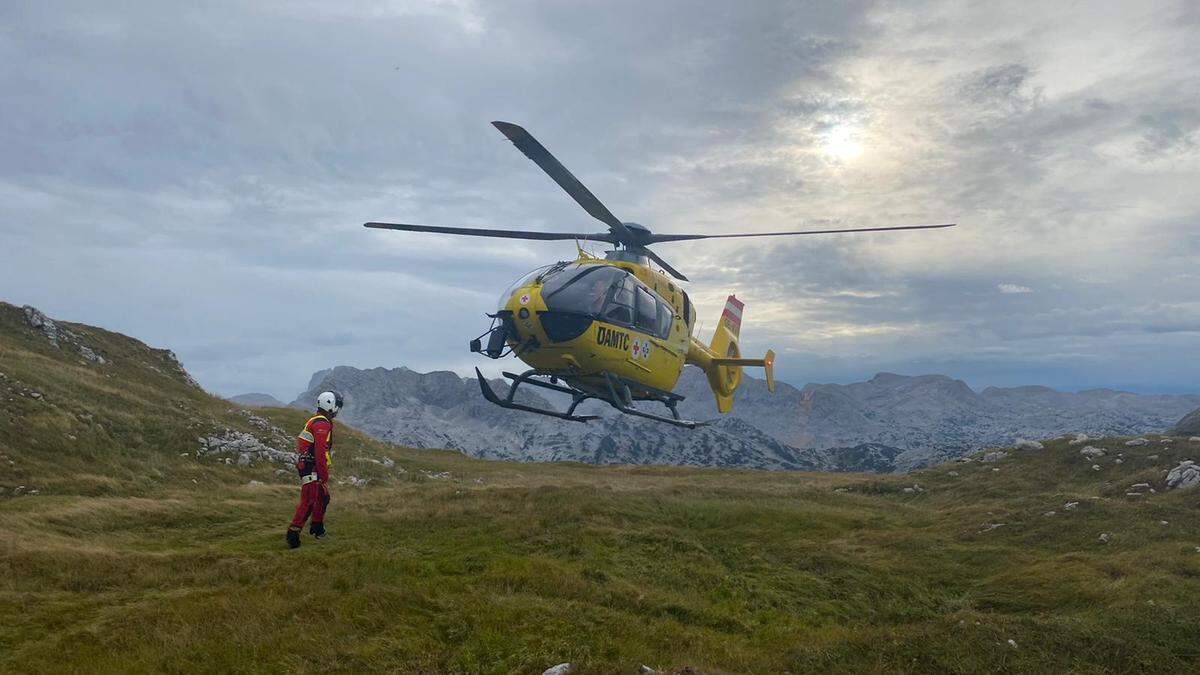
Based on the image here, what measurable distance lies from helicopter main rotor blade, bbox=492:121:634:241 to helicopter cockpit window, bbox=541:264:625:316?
5.65ft

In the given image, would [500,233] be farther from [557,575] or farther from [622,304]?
[557,575]

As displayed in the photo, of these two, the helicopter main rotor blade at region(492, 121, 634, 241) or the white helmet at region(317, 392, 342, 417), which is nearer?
the helicopter main rotor blade at region(492, 121, 634, 241)

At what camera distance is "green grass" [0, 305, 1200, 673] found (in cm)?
943

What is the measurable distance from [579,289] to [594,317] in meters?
0.88

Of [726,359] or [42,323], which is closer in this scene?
[726,359]

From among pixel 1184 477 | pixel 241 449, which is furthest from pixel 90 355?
pixel 1184 477

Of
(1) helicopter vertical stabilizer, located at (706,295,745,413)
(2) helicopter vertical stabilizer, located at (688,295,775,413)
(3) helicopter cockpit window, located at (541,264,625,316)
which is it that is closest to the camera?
(3) helicopter cockpit window, located at (541,264,625,316)

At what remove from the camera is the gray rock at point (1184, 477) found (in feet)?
75.7

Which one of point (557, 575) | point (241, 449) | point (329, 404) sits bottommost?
point (557, 575)

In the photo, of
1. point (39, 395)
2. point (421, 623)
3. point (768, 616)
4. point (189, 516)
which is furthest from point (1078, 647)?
point (39, 395)

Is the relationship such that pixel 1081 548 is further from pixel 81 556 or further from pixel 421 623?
pixel 81 556

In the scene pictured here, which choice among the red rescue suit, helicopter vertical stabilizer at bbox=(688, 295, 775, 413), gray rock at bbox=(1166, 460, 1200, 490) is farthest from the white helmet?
gray rock at bbox=(1166, 460, 1200, 490)

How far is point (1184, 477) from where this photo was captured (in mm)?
23594

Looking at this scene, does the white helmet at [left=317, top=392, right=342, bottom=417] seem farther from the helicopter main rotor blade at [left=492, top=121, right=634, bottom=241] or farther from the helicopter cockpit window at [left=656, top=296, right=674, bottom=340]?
the helicopter cockpit window at [left=656, top=296, right=674, bottom=340]
